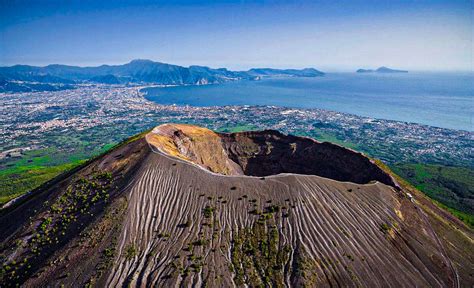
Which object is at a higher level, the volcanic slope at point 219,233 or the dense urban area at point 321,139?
the volcanic slope at point 219,233

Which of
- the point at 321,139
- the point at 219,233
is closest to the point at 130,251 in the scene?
the point at 219,233

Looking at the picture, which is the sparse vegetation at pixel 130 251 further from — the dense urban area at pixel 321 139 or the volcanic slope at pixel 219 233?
the dense urban area at pixel 321 139

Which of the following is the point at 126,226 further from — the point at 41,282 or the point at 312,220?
the point at 312,220

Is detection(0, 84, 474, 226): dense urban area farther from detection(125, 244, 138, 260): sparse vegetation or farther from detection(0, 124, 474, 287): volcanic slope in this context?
detection(125, 244, 138, 260): sparse vegetation

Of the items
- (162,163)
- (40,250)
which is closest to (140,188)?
(162,163)

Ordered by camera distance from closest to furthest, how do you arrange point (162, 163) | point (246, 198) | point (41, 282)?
point (41, 282) < point (246, 198) < point (162, 163)

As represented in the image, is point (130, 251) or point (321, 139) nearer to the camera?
point (130, 251)

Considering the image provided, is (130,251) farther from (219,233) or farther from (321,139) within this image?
(321,139)

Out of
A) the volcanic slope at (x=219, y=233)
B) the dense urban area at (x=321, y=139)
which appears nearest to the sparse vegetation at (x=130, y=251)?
the volcanic slope at (x=219, y=233)

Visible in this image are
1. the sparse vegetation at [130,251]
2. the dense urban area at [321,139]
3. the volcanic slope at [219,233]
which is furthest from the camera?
the dense urban area at [321,139]
